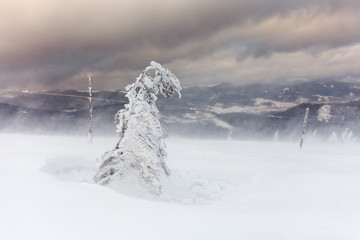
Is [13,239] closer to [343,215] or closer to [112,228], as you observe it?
[112,228]

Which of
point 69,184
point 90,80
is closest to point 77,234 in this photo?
point 69,184

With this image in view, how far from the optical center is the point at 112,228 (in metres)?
3.50

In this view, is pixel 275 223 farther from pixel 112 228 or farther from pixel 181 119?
pixel 181 119

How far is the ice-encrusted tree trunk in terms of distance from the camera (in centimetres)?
1188

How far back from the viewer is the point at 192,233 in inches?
143

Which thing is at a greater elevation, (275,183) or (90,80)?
(90,80)

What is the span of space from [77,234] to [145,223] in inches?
43.8

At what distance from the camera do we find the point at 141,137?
12.1 m

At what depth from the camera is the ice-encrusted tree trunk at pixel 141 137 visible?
11.9 meters

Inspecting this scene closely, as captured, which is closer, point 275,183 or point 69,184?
point 69,184

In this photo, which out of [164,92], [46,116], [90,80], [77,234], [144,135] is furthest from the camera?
[46,116]

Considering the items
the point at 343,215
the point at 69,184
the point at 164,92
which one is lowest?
the point at 343,215

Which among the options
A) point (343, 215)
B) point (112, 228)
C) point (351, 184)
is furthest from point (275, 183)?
point (112, 228)

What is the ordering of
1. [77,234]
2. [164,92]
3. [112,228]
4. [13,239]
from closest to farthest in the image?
[13,239] → [77,234] → [112,228] → [164,92]
